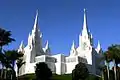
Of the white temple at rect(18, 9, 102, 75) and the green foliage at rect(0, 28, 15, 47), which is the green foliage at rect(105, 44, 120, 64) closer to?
the green foliage at rect(0, 28, 15, 47)

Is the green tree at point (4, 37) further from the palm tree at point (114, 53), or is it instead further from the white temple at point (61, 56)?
the white temple at point (61, 56)

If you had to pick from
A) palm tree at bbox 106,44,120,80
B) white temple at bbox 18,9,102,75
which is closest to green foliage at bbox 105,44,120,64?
palm tree at bbox 106,44,120,80

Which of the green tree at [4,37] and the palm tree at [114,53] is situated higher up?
the green tree at [4,37]

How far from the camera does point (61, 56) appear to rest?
11638 cm

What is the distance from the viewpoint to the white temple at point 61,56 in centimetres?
11350

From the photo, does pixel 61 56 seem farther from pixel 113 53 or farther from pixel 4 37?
pixel 4 37

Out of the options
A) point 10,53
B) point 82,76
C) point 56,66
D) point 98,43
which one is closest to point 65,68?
point 56,66

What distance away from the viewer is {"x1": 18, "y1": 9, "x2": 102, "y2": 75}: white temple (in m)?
114

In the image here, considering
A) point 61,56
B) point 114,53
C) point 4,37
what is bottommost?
point 114,53

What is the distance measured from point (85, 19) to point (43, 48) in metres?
26.7

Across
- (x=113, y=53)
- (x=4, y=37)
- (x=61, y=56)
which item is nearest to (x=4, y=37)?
(x=4, y=37)

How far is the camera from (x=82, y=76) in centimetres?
6031

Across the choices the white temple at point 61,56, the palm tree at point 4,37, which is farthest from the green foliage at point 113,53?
the white temple at point 61,56

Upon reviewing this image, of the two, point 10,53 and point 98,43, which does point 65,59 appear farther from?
point 10,53
